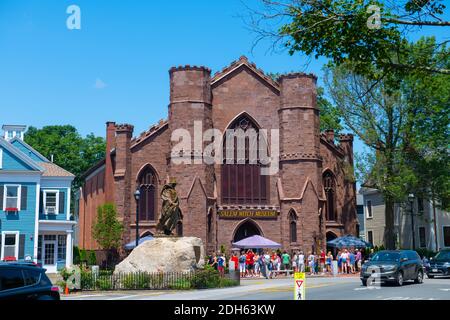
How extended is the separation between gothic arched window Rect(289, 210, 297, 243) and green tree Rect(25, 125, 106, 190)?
3771 centimetres

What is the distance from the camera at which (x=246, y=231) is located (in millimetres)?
44938

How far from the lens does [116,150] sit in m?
44.7

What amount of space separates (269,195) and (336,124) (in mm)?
10407

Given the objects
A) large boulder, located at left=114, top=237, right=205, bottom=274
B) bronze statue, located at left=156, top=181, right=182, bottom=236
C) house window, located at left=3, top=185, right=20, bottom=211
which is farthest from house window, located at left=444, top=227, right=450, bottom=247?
house window, located at left=3, top=185, right=20, bottom=211

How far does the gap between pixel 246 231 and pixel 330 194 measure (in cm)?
798

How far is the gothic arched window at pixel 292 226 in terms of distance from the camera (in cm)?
4362

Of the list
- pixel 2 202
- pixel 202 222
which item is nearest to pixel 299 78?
pixel 202 222

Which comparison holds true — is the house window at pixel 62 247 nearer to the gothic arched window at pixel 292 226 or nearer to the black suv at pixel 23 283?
the gothic arched window at pixel 292 226

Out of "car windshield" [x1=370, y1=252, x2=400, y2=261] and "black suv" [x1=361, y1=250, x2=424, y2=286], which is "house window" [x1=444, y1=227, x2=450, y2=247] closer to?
"black suv" [x1=361, y1=250, x2=424, y2=286]

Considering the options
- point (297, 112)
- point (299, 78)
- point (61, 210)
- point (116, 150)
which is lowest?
point (61, 210)

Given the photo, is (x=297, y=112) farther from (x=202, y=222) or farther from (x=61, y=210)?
(x=61, y=210)

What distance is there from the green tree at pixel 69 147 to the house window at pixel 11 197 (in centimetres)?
3418

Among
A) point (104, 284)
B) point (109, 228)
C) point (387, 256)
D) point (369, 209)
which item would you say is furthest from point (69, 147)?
point (387, 256)

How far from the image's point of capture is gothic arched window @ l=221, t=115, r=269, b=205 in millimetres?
45125
